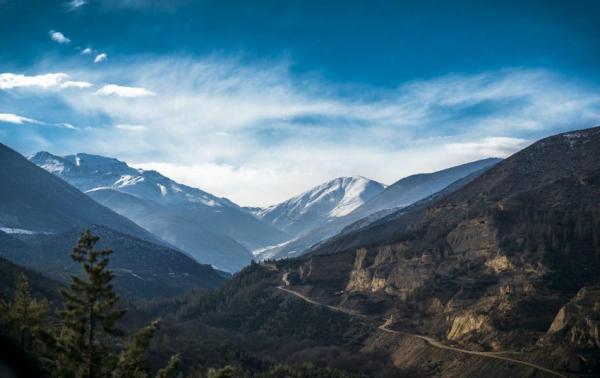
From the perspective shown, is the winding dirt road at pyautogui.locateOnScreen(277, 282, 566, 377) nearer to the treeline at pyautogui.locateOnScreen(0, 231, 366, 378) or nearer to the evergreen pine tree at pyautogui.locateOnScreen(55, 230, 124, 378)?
the treeline at pyautogui.locateOnScreen(0, 231, 366, 378)

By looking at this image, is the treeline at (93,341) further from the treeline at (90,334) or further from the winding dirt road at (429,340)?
the winding dirt road at (429,340)

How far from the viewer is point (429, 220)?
171 m

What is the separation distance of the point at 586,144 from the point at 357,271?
7193 centimetres

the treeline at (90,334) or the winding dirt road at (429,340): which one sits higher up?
the treeline at (90,334)

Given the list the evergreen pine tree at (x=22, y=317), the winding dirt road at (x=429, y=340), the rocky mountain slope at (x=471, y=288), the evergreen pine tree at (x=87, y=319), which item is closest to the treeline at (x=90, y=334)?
the evergreen pine tree at (x=87, y=319)

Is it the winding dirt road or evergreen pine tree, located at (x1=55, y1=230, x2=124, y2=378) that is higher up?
evergreen pine tree, located at (x1=55, y1=230, x2=124, y2=378)

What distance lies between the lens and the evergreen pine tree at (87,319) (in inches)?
1235

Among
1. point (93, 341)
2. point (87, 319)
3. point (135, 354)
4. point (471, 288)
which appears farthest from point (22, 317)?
point (471, 288)

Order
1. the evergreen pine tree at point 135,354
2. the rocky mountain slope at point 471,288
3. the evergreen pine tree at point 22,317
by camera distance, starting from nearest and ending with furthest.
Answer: the evergreen pine tree at point 135,354
the evergreen pine tree at point 22,317
the rocky mountain slope at point 471,288

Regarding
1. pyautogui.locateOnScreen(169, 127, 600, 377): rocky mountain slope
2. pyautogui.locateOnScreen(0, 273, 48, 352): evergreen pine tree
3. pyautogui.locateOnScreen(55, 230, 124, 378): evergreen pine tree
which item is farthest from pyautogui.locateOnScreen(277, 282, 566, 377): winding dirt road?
pyautogui.locateOnScreen(55, 230, 124, 378): evergreen pine tree

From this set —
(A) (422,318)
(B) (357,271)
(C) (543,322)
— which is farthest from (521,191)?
(C) (543,322)

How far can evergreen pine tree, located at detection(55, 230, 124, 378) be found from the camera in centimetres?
3136

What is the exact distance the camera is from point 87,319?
3253 cm

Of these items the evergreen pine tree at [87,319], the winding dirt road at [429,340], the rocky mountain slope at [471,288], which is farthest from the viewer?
the rocky mountain slope at [471,288]
